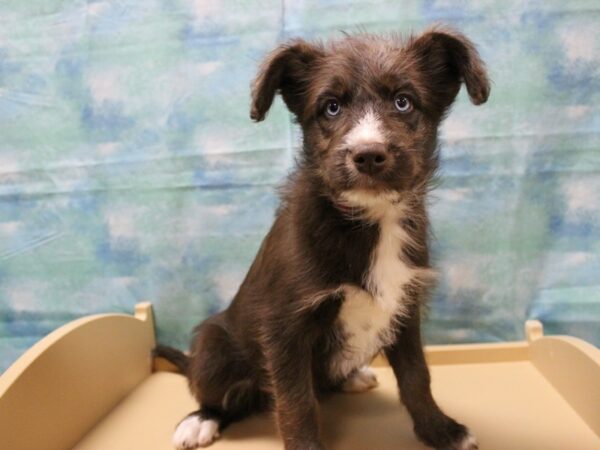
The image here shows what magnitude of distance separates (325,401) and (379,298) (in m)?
0.78

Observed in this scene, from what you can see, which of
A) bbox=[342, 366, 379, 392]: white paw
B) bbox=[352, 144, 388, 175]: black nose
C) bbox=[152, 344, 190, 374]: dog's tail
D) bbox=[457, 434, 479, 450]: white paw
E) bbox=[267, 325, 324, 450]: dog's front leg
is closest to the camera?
bbox=[352, 144, 388, 175]: black nose

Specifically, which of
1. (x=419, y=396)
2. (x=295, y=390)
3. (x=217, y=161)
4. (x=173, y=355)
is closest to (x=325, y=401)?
(x=419, y=396)

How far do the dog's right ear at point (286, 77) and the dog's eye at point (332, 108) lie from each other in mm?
150

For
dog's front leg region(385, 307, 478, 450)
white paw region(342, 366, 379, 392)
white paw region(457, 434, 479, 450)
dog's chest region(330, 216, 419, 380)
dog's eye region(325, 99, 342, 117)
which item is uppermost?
dog's eye region(325, 99, 342, 117)

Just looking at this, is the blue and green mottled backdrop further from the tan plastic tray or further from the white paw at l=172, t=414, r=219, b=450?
the white paw at l=172, t=414, r=219, b=450

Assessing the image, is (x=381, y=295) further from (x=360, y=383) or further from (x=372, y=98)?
(x=360, y=383)

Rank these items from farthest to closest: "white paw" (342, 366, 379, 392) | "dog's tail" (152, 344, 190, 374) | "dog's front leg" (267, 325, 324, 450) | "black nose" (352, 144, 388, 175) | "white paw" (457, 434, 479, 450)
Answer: "dog's tail" (152, 344, 190, 374), "white paw" (342, 366, 379, 392), "white paw" (457, 434, 479, 450), "dog's front leg" (267, 325, 324, 450), "black nose" (352, 144, 388, 175)

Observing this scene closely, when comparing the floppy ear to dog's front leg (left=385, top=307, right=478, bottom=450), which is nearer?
the floppy ear

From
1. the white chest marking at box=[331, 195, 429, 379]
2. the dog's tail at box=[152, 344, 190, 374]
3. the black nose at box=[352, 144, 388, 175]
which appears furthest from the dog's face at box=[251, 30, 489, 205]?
the dog's tail at box=[152, 344, 190, 374]

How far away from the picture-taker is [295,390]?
180 cm

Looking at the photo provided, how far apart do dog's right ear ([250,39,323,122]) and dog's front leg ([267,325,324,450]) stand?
70cm

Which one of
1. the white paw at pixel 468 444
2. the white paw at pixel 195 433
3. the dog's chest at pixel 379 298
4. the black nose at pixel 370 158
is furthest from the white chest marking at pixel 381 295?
the white paw at pixel 195 433

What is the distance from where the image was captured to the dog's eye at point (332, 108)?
1.73 m

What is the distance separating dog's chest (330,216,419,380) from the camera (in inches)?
71.3
